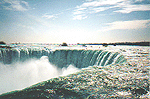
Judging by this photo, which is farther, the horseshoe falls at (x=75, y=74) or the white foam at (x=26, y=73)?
the white foam at (x=26, y=73)

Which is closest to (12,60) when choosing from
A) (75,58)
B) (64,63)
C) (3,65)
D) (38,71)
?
(3,65)

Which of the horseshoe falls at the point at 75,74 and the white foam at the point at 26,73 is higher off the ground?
the horseshoe falls at the point at 75,74

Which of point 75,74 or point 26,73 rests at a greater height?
point 75,74

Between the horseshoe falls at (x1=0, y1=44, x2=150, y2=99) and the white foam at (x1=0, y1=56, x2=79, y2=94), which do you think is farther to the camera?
the white foam at (x1=0, y1=56, x2=79, y2=94)

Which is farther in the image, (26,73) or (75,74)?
(26,73)

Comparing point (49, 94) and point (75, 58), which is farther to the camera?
point (75, 58)

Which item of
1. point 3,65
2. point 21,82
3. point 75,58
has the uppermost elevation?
point 75,58

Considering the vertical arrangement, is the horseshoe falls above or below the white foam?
above

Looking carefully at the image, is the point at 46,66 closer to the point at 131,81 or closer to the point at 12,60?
the point at 12,60
